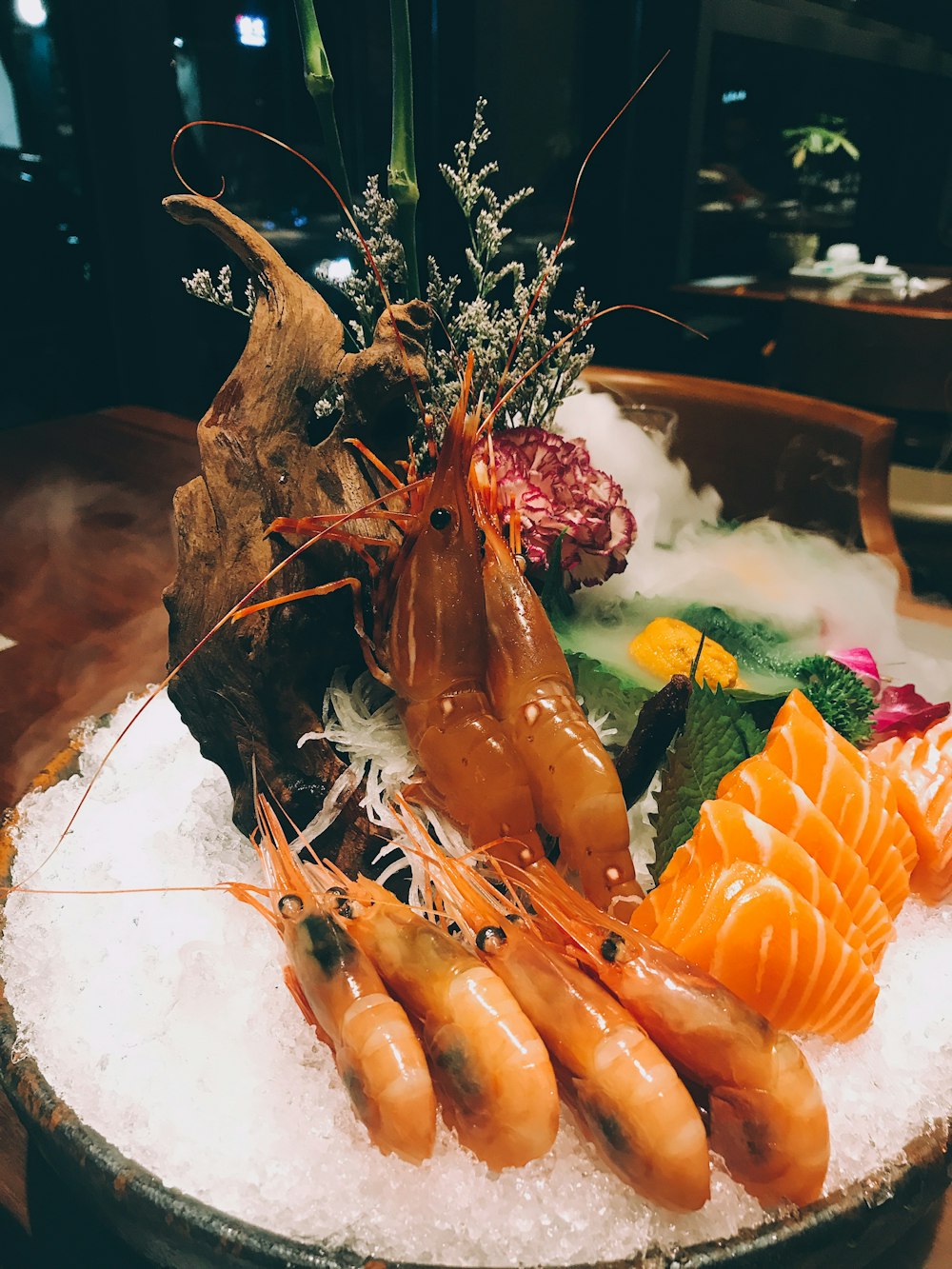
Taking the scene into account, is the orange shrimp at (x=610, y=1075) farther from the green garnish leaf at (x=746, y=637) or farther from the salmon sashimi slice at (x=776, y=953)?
the green garnish leaf at (x=746, y=637)

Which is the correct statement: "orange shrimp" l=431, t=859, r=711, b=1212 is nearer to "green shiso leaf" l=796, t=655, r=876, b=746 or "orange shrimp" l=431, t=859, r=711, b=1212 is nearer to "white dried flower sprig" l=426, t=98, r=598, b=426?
"green shiso leaf" l=796, t=655, r=876, b=746

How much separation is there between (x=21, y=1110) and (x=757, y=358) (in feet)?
5.93

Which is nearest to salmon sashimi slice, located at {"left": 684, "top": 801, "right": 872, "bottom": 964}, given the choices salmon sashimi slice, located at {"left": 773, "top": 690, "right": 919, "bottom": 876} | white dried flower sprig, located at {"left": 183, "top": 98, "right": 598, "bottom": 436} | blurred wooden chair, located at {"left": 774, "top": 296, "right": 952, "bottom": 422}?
salmon sashimi slice, located at {"left": 773, "top": 690, "right": 919, "bottom": 876}

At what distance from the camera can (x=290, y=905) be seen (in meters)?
0.67

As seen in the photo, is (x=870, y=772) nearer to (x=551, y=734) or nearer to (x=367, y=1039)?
(x=551, y=734)

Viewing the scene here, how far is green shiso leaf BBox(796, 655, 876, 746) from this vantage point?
92 centimetres

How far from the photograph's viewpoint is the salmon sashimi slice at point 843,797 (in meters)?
0.74

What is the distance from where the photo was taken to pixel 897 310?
5.85ft

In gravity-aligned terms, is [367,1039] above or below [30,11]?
below

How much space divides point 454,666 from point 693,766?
9.3 inches

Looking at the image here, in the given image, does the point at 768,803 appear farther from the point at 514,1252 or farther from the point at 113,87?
the point at 113,87

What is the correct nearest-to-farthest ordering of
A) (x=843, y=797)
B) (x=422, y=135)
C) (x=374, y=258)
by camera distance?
(x=843, y=797) < (x=374, y=258) < (x=422, y=135)

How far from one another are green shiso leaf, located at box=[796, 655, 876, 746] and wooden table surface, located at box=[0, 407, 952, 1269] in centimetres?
89

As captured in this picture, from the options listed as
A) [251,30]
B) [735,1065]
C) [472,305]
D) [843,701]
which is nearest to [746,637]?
[843,701]
